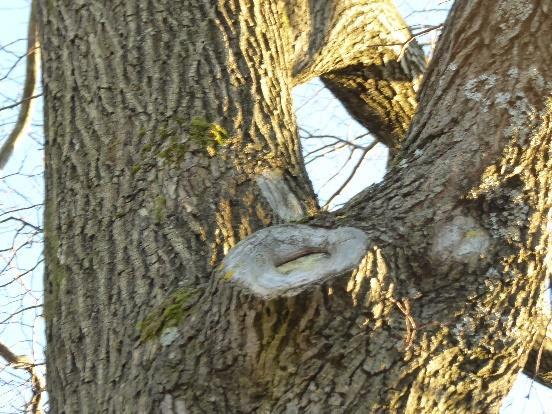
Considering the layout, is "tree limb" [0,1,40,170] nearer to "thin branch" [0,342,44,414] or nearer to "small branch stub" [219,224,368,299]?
"thin branch" [0,342,44,414]

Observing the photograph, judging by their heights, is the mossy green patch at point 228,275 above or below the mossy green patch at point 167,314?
above

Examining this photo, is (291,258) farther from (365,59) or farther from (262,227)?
(365,59)

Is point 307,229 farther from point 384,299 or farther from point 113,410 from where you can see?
point 113,410

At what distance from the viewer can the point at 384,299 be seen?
74.3 inches

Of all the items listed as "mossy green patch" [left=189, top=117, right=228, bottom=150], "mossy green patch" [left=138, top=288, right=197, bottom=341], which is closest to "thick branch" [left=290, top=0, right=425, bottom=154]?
"mossy green patch" [left=189, top=117, right=228, bottom=150]

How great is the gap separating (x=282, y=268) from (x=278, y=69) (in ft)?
3.87

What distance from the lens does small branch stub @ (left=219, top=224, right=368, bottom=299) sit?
70.0 inches

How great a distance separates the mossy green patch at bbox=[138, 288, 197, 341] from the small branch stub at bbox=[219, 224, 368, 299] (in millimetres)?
230

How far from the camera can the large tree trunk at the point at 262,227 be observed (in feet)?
6.09

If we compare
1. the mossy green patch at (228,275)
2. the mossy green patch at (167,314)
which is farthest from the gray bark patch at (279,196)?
the mossy green patch at (228,275)

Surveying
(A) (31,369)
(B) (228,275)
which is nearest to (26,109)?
(A) (31,369)

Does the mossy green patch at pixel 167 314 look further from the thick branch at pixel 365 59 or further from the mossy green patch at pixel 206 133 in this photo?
the thick branch at pixel 365 59

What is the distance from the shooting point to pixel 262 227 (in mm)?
2379

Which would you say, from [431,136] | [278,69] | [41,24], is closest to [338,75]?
[278,69]
